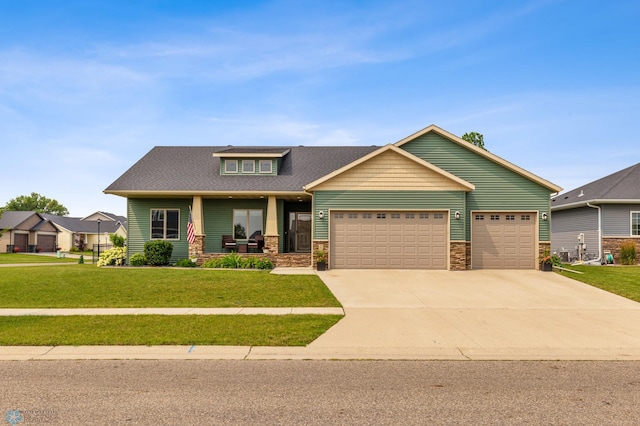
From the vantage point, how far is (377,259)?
741 inches

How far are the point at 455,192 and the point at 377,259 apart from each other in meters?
4.59

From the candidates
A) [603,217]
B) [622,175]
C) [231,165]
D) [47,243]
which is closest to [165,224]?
[231,165]

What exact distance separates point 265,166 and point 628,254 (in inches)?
805

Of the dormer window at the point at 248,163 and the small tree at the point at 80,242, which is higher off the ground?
the dormer window at the point at 248,163

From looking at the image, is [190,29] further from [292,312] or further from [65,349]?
[65,349]

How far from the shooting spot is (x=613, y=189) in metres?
25.0

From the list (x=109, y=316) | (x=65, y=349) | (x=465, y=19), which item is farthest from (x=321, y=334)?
(x=465, y=19)

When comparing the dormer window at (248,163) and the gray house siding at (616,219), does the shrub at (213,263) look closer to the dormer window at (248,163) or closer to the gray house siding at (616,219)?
the dormer window at (248,163)

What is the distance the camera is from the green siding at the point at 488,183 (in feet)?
65.2

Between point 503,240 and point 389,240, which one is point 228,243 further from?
point 503,240

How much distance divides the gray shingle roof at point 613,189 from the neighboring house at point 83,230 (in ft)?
164

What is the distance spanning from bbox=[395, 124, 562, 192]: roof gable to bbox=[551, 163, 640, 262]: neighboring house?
21.7ft

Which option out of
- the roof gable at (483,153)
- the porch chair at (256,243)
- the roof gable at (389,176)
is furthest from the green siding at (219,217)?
the roof gable at (483,153)

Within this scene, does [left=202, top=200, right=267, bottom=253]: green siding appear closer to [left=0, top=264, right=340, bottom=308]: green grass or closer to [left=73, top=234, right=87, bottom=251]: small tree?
[left=0, top=264, right=340, bottom=308]: green grass
